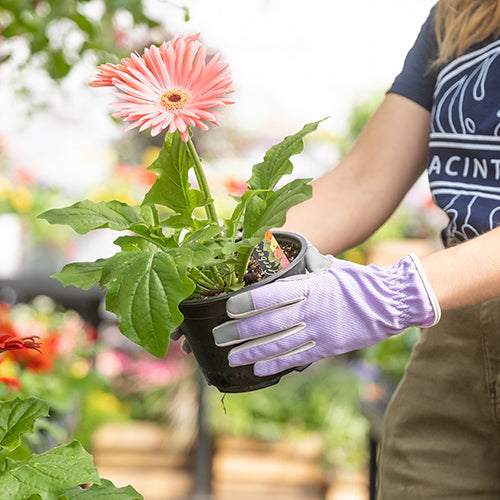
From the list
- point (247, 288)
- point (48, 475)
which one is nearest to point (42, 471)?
point (48, 475)

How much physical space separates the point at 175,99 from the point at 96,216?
0.14 metres

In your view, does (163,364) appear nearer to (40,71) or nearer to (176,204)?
(40,71)

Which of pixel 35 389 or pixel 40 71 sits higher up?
pixel 40 71

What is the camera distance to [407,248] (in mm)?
2900

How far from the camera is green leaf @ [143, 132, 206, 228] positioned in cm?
71

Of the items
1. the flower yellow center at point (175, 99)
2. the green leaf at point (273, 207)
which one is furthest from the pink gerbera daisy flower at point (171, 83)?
the green leaf at point (273, 207)

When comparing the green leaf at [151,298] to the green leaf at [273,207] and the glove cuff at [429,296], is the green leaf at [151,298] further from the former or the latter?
the glove cuff at [429,296]

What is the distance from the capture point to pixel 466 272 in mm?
747

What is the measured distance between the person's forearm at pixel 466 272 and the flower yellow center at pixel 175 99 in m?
0.33

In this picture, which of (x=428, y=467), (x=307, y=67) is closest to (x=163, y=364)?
(x=428, y=467)

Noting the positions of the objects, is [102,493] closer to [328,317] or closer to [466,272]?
[328,317]

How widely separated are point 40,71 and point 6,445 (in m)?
1.22

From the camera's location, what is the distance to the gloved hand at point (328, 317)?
726 millimetres

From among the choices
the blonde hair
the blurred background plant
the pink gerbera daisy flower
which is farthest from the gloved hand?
the blurred background plant
